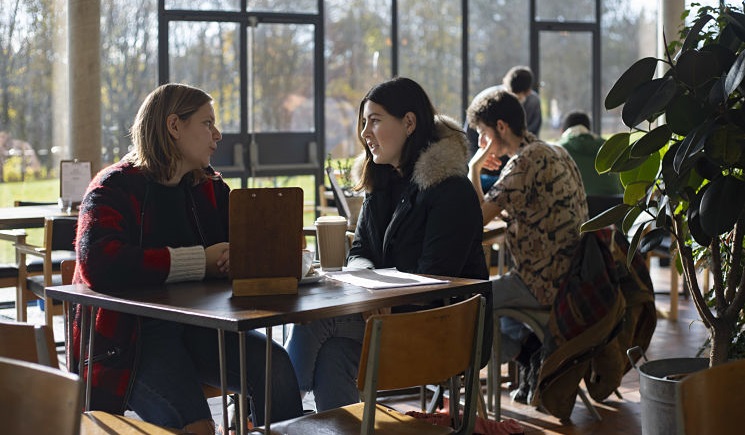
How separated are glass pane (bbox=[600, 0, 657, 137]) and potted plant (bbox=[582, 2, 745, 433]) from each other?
7.06 metres

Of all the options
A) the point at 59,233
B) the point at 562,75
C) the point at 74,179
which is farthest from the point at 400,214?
the point at 562,75

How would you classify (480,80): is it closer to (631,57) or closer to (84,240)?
(631,57)

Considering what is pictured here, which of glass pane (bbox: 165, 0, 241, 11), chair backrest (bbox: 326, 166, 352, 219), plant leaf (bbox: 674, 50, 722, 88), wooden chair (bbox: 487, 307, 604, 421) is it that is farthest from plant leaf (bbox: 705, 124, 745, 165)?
glass pane (bbox: 165, 0, 241, 11)

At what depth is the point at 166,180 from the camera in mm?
2885

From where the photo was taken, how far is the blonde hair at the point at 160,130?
2867mm

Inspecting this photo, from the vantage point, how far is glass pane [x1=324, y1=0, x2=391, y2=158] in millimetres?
8664

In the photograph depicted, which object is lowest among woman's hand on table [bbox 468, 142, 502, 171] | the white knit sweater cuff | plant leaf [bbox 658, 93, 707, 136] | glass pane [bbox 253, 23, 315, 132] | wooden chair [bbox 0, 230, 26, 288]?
wooden chair [bbox 0, 230, 26, 288]

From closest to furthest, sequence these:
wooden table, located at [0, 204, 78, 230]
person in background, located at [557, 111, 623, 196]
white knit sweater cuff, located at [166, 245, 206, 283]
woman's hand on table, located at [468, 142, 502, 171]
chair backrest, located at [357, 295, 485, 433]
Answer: chair backrest, located at [357, 295, 485, 433] < white knit sweater cuff, located at [166, 245, 206, 283] < woman's hand on table, located at [468, 142, 502, 171] < wooden table, located at [0, 204, 78, 230] < person in background, located at [557, 111, 623, 196]

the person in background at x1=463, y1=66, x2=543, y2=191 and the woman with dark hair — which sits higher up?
the person in background at x1=463, y1=66, x2=543, y2=191

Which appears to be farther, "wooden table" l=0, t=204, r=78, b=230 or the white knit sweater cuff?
"wooden table" l=0, t=204, r=78, b=230

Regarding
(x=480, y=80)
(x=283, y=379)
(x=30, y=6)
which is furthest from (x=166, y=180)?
(x=480, y=80)

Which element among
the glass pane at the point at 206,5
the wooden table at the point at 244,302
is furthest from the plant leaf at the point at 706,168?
the glass pane at the point at 206,5

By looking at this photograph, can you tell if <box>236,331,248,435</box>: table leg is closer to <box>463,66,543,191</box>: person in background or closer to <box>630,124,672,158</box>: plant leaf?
<box>630,124,672,158</box>: plant leaf

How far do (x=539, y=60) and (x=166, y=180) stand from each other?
23.4ft
